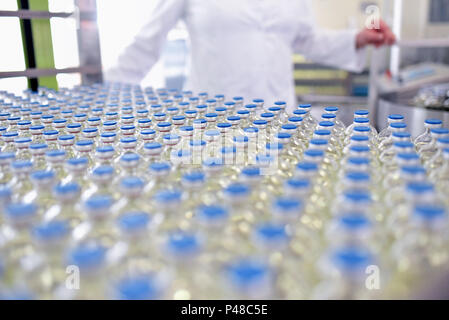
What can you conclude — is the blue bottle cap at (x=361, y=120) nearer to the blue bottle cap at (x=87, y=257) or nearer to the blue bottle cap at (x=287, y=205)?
the blue bottle cap at (x=287, y=205)

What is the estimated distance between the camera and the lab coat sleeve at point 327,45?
7.97ft

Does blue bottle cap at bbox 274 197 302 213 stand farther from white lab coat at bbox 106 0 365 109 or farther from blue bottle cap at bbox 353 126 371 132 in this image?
white lab coat at bbox 106 0 365 109

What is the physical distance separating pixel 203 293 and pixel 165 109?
0.95m

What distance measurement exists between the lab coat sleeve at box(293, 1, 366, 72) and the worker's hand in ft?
0.14

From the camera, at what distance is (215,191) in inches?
28.6

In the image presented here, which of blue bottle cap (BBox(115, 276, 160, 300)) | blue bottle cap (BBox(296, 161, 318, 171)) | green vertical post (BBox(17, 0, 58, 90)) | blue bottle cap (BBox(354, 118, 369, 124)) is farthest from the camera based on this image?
green vertical post (BBox(17, 0, 58, 90))

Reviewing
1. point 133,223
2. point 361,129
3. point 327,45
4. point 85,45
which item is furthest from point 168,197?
point 327,45

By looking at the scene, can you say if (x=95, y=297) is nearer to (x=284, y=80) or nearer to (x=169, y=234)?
(x=169, y=234)

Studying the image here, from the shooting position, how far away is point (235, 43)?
2.33 m

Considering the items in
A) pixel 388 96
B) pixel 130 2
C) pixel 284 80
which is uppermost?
pixel 130 2

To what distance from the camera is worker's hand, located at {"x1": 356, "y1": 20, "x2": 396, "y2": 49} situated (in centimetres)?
226

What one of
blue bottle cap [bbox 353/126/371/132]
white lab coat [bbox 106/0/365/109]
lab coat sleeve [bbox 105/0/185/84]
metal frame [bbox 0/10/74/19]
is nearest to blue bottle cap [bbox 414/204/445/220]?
blue bottle cap [bbox 353/126/371/132]

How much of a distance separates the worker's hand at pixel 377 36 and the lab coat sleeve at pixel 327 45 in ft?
0.14
